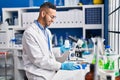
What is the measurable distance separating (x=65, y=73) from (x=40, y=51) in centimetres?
29

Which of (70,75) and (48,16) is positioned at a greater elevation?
(48,16)

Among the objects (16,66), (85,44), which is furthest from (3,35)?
(85,44)

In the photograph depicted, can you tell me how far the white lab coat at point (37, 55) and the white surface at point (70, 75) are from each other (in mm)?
71

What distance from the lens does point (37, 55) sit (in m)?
1.77

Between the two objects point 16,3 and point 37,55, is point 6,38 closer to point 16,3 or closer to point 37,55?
point 16,3

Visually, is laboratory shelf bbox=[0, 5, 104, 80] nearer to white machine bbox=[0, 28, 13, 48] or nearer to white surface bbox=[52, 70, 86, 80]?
white machine bbox=[0, 28, 13, 48]

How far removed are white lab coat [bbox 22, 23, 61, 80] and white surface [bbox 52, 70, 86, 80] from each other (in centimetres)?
7

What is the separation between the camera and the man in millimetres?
1776

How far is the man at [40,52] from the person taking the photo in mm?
1776

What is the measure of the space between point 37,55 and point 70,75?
329mm

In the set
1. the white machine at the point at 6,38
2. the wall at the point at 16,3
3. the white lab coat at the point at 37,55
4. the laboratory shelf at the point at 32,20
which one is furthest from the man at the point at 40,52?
the wall at the point at 16,3

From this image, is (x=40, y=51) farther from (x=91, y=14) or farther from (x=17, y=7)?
(x=17, y=7)

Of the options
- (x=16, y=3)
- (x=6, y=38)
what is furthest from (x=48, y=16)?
(x=16, y=3)

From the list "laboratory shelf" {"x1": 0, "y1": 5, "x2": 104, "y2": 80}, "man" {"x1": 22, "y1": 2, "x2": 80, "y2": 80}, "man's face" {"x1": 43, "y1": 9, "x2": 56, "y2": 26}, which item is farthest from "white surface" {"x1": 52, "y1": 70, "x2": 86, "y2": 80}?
"laboratory shelf" {"x1": 0, "y1": 5, "x2": 104, "y2": 80}
